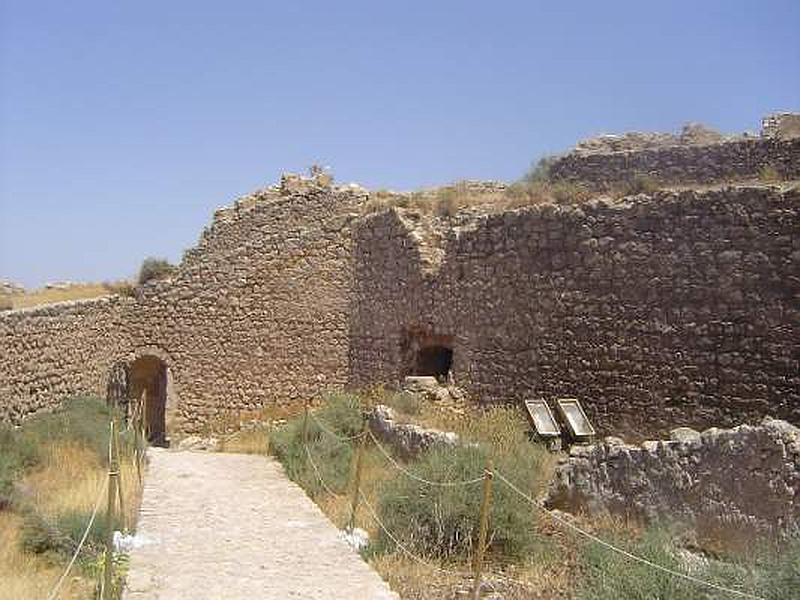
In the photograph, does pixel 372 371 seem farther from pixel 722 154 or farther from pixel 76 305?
pixel 722 154

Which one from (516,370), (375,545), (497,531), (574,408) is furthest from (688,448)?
(516,370)

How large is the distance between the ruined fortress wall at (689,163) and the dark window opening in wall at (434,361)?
4098 millimetres

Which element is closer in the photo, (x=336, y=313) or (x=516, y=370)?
(x=516, y=370)

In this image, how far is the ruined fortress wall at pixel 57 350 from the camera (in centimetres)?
1424

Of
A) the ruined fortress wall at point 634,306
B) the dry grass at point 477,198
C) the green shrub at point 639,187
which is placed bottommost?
the ruined fortress wall at point 634,306

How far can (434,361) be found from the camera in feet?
56.5

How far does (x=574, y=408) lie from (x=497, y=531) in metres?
4.45

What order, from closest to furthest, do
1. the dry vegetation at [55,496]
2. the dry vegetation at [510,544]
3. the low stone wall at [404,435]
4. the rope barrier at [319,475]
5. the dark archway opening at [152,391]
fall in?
the dry vegetation at [510,544]
the dry vegetation at [55,496]
the low stone wall at [404,435]
the rope barrier at [319,475]
the dark archway opening at [152,391]

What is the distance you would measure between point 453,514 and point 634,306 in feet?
15.5

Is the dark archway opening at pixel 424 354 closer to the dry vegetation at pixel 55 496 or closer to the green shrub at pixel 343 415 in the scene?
the green shrub at pixel 343 415

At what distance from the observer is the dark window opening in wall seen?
16984 mm

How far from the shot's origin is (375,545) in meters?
9.02

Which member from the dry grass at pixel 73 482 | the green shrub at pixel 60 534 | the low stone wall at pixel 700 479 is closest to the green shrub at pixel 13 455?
the dry grass at pixel 73 482

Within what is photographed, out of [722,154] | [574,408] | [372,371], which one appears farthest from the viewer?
[372,371]
